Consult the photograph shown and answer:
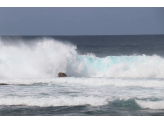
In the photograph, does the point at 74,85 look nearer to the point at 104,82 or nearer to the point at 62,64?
the point at 104,82

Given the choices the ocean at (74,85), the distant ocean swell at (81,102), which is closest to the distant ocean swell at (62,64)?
the ocean at (74,85)

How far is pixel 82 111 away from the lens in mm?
8844

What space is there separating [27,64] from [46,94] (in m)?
8.70

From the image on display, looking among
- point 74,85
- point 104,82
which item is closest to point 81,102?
point 74,85

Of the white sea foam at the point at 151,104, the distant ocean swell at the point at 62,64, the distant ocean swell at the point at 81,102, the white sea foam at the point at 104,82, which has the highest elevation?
the distant ocean swell at the point at 62,64

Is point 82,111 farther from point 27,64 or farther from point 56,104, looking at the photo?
point 27,64

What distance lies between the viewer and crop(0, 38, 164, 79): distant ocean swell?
61.4 feet

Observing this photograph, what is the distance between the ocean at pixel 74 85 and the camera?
9180mm

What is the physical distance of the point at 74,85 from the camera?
13.8m

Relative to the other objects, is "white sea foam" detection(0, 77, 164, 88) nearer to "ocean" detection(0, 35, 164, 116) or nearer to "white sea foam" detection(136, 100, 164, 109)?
"ocean" detection(0, 35, 164, 116)

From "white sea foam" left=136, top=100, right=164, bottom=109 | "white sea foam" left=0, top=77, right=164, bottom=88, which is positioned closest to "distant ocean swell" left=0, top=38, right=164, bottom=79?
"white sea foam" left=0, top=77, right=164, bottom=88

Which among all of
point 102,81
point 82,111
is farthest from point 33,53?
point 82,111

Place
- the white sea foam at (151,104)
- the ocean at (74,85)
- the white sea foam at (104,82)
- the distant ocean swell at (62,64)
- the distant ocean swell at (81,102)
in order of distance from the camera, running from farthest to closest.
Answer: the distant ocean swell at (62,64) → the white sea foam at (104,82) → the distant ocean swell at (81,102) → the white sea foam at (151,104) → the ocean at (74,85)

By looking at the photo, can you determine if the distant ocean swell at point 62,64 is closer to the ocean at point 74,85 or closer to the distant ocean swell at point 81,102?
the ocean at point 74,85
